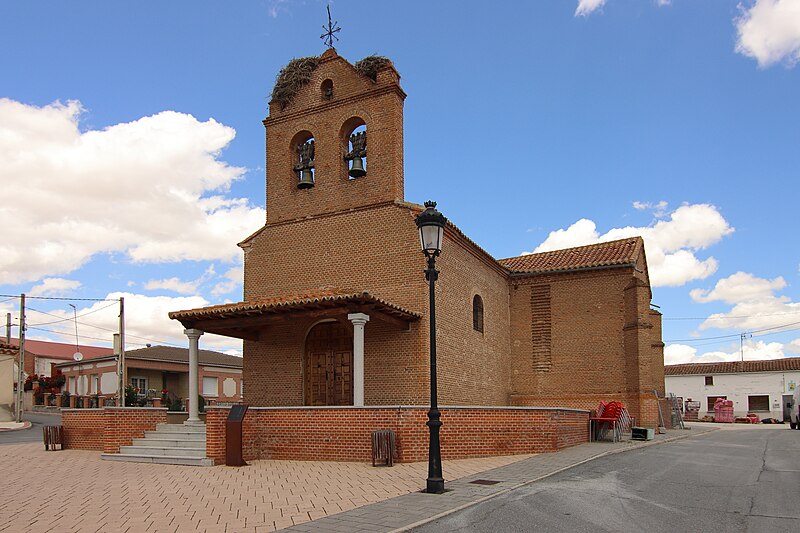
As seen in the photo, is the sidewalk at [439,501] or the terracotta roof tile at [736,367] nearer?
the sidewalk at [439,501]

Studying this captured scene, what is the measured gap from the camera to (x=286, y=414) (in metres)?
14.2

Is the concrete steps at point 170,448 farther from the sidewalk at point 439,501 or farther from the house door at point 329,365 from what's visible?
the sidewalk at point 439,501

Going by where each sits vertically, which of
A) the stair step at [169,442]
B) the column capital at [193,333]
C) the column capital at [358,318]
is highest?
the column capital at [358,318]

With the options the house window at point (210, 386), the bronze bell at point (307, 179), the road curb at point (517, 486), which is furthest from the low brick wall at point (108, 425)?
the house window at point (210, 386)

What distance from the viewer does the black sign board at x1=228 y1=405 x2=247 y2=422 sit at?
13.5 meters

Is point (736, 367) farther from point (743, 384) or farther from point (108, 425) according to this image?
point (108, 425)

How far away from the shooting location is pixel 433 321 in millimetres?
→ 10438

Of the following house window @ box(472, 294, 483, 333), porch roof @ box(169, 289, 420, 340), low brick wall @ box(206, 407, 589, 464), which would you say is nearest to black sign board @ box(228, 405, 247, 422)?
low brick wall @ box(206, 407, 589, 464)

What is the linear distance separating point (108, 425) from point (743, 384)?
159ft

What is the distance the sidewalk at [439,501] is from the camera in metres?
7.59

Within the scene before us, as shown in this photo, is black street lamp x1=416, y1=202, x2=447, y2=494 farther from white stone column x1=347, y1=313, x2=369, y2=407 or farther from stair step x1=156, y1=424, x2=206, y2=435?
stair step x1=156, y1=424, x2=206, y2=435

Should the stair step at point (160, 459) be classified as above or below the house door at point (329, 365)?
below

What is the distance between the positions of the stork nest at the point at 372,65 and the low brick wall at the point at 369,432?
9262 mm

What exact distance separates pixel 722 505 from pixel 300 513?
5.68 metres
